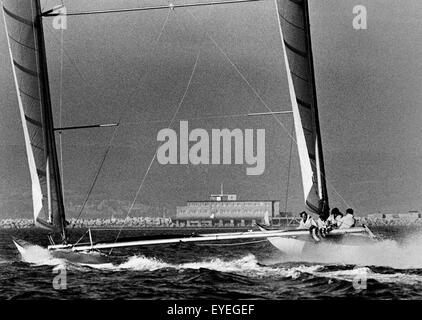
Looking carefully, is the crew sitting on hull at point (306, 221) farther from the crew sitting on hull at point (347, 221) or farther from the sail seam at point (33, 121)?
the sail seam at point (33, 121)

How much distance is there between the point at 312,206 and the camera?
32.7 m

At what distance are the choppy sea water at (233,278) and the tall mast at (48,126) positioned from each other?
2353mm

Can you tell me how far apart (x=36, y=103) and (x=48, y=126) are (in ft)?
3.20

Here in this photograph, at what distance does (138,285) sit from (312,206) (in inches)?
341

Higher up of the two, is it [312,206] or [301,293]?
[312,206]

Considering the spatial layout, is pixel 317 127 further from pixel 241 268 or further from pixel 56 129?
pixel 56 129

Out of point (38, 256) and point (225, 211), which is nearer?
point (38, 256)

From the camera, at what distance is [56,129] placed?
3222 cm

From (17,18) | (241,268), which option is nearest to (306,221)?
(241,268)
